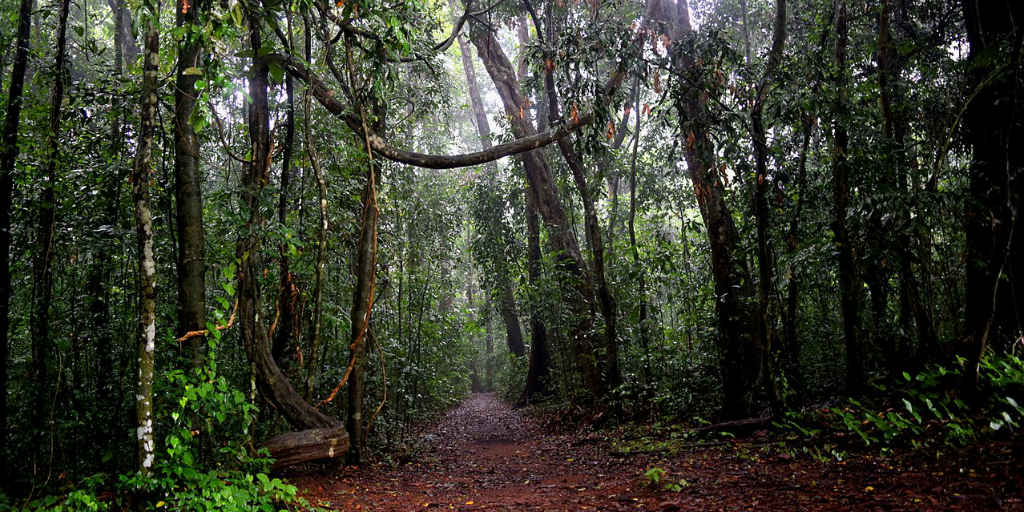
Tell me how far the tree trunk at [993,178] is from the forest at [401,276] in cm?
4

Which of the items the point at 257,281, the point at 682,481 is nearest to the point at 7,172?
the point at 257,281

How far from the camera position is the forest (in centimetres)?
447

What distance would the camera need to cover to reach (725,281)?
7793 millimetres

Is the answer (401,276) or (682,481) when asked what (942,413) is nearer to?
(682,481)

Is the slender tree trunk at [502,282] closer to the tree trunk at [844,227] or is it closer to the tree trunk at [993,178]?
the tree trunk at [844,227]

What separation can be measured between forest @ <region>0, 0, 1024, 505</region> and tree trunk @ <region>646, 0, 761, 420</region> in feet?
0.14

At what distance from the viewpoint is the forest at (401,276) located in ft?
14.7

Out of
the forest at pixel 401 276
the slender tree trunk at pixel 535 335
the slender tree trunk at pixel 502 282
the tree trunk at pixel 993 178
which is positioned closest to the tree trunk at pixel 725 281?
the forest at pixel 401 276

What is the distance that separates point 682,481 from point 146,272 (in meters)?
4.69

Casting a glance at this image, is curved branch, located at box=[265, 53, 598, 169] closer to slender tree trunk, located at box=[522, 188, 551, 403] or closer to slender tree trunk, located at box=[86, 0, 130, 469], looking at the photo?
slender tree trunk, located at box=[86, 0, 130, 469]

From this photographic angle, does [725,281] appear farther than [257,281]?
Yes

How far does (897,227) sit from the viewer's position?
6.30 meters

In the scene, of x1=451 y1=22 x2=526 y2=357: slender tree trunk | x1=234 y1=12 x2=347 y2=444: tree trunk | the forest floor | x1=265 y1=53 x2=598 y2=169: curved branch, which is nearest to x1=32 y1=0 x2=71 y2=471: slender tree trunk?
x1=234 y1=12 x2=347 y2=444: tree trunk

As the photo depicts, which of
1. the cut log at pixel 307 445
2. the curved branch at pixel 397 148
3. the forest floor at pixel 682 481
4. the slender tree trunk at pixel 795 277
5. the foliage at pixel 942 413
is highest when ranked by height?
the curved branch at pixel 397 148
